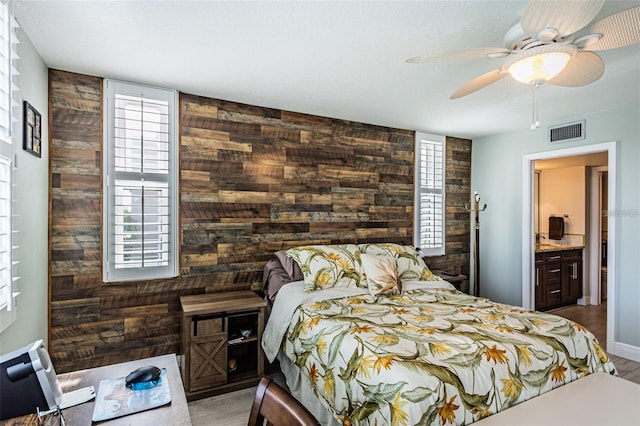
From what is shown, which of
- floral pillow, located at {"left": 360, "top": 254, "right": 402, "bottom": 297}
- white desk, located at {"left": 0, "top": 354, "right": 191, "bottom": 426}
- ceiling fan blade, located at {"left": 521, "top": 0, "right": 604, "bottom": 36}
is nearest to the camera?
white desk, located at {"left": 0, "top": 354, "right": 191, "bottom": 426}

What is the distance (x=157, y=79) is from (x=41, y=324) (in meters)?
2.02

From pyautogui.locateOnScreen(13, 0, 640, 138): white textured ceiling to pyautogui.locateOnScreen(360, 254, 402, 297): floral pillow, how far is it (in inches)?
60.7

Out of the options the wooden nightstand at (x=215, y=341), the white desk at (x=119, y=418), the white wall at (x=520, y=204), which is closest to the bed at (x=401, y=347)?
the wooden nightstand at (x=215, y=341)

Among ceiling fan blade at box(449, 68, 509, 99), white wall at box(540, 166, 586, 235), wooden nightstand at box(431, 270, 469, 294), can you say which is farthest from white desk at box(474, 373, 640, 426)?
white wall at box(540, 166, 586, 235)

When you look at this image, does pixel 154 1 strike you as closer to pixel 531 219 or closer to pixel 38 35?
pixel 38 35

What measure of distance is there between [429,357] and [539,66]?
1637 millimetres

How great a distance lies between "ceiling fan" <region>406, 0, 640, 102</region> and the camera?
4.62 ft

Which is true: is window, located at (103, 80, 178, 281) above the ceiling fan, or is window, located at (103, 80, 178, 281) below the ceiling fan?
below

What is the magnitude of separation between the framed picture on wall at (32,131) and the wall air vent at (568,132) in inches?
194

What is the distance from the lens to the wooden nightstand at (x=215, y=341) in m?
2.61

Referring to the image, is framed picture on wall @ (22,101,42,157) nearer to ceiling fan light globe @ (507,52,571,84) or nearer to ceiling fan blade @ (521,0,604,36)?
ceiling fan blade @ (521,0,604,36)

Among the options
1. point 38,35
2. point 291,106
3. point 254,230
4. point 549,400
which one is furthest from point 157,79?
point 549,400

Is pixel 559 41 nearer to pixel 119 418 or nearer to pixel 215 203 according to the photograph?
pixel 119 418

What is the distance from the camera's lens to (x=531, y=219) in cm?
430
